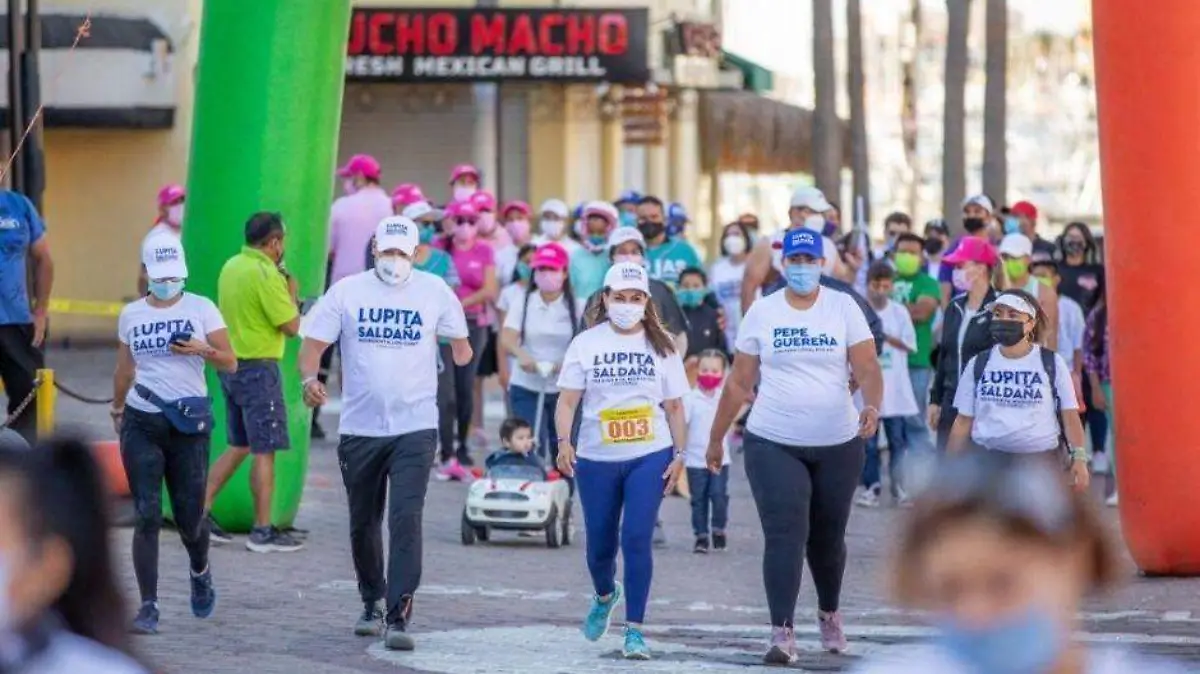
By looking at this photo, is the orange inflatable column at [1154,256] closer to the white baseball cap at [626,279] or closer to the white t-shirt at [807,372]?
the white t-shirt at [807,372]

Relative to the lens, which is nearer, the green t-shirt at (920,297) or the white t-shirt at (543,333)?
the white t-shirt at (543,333)

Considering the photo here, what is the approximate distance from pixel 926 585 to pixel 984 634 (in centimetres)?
11

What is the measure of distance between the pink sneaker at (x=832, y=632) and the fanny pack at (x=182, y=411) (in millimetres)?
2684

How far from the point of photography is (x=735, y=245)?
21.3m

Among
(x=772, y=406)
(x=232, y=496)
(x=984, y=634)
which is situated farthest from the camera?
(x=232, y=496)

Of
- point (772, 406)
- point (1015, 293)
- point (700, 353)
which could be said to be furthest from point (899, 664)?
point (700, 353)

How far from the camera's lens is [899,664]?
3469 millimetres

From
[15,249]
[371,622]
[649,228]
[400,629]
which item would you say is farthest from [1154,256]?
[15,249]

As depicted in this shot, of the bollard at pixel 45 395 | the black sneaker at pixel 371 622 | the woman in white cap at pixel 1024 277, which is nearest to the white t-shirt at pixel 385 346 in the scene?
the black sneaker at pixel 371 622

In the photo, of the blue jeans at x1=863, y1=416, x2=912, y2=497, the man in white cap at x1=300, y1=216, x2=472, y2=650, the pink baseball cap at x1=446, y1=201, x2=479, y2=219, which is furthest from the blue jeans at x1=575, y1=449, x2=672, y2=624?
the pink baseball cap at x1=446, y1=201, x2=479, y2=219

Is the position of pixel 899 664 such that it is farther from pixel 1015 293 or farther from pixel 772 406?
pixel 1015 293

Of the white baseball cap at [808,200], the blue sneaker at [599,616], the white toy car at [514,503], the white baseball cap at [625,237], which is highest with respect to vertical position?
the white baseball cap at [808,200]

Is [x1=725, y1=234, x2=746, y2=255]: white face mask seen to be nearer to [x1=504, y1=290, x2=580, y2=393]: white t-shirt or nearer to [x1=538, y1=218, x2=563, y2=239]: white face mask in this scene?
[x1=538, y1=218, x2=563, y2=239]: white face mask

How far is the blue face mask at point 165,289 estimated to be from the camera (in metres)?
11.3
